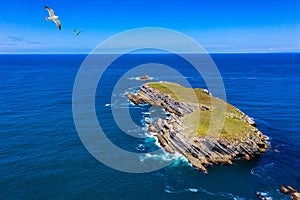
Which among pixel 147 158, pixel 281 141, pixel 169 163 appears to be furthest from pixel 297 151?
pixel 147 158

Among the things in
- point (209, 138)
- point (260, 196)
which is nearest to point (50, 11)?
point (260, 196)

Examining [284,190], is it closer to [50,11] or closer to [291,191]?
[291,191]

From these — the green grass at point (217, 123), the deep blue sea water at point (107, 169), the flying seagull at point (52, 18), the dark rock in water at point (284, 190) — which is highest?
the flying seagull at point (52, 18)

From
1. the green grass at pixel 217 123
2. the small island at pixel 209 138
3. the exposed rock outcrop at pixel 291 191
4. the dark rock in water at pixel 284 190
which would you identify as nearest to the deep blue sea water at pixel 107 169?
the dark rock in water at pixel 284 190

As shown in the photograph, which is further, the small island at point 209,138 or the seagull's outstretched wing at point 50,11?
the small island at point 209,138

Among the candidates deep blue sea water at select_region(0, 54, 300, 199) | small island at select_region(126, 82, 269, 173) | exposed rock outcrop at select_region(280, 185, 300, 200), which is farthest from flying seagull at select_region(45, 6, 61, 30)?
exposed rock outcrop at select_region(280, 185, 300, 200)

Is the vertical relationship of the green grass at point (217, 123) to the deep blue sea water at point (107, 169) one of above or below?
above

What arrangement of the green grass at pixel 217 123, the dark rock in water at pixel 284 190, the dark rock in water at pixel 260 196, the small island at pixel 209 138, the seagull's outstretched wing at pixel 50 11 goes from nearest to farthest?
the seagull's outstretched wing at pixel 50 11 < the dark rock in water at pixel 260 196 < the dark rock in water at pixel 284 190 < the small island at pixel 209 138 < the green grass at pixel 217 123

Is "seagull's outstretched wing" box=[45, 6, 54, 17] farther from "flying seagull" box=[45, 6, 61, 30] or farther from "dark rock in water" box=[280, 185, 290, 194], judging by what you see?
"dark rock in water" box=[280, 185, 290, 194]

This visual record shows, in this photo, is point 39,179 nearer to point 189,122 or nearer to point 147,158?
point 147,158

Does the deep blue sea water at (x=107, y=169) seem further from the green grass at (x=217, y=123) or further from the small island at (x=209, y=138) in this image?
the green grass at (x=217, y=123)

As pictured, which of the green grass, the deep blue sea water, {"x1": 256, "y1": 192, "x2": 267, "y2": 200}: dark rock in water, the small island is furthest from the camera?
the green grass
